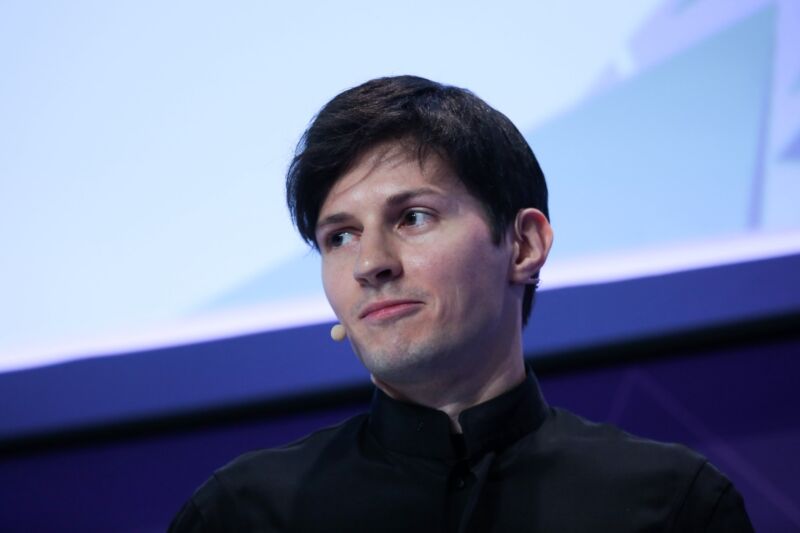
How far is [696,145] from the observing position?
6.90 feet

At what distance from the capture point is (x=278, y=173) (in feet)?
6.73

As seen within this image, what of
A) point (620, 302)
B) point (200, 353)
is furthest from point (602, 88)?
point (200, 353)

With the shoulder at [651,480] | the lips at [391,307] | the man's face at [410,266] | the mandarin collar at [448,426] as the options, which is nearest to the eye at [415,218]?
the man's face at [410,266]

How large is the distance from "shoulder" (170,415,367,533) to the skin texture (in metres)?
0.16

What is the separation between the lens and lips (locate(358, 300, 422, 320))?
1.24m

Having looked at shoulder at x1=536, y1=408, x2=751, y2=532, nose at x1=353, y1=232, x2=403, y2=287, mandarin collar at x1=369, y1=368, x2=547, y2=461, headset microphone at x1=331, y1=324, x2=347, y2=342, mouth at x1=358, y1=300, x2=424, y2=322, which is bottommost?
shoulder at x1=536, y1=408, x2=751, y2=532

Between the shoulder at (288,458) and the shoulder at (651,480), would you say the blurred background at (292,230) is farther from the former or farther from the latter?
the shoulder at (651,480)

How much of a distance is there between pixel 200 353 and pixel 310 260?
0.29m

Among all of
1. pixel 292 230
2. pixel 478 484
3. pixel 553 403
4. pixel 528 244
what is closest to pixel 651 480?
pixel 478 484

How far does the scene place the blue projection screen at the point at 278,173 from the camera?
6.65ft

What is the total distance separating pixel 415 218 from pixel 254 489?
1.42 ft

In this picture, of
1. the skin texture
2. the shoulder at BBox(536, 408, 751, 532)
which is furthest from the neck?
the shoulder at BBox(536, 408, 751, 532)

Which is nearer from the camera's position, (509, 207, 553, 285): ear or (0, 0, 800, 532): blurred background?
(509, 207, 553, 285): ear

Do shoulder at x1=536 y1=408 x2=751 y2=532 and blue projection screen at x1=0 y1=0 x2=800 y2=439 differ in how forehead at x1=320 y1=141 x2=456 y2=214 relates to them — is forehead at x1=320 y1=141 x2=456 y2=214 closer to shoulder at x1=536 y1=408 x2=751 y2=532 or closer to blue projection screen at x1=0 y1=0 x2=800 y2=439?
shoulder at x1=536 y1=408 x2=751 y2=532
